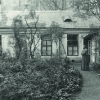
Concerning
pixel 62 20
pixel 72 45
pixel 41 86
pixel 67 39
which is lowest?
pixel 41 86

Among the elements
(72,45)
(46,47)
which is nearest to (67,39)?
(72,45)

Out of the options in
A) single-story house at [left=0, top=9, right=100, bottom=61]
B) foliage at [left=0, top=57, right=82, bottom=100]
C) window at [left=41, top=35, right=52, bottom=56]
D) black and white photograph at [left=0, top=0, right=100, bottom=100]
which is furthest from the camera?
window at [left=41, top=35, right=52, bottom=56]

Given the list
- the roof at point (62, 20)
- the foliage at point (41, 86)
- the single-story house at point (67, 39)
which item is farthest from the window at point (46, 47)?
the foliage at point (41, 86)

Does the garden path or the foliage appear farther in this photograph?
the garden path

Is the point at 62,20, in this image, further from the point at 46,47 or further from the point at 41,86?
the point at 41,86

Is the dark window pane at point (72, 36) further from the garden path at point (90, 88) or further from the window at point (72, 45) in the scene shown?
the garden path at point (90, 88)

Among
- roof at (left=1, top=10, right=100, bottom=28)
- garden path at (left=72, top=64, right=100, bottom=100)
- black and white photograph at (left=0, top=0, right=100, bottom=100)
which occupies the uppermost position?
roof at (left=1, top=10, right=100, bottom=28)

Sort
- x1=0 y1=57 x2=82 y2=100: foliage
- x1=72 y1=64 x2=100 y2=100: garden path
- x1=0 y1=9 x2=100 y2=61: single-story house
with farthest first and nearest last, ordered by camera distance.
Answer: x1=0 y1=9 x2=100 y2=61: single-story house
x1=72 y1=64 x2=100 y2=100: garden path
x1=0 y1=57 x2=82 y2=100: foliage

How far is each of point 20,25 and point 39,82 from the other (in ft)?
33.8

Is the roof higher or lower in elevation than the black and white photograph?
higher

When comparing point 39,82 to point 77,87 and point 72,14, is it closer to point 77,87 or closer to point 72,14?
point 77,87

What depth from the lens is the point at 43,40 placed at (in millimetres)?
23062

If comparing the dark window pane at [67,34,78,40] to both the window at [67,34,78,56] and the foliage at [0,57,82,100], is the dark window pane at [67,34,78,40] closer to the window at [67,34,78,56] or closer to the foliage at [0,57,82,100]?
the window at [67,34,78,56]

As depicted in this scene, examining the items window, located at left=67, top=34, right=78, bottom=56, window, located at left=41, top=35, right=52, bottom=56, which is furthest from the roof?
window, located at left=41, top=35, right=52, bottom=56
